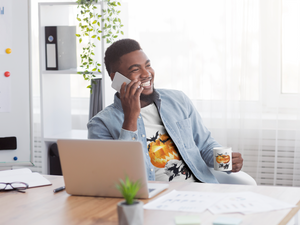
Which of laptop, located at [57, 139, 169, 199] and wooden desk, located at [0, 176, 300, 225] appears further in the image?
laptop, located at [57, 139, 169, 199]

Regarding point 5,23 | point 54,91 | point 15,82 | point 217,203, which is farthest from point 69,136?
point 217,203

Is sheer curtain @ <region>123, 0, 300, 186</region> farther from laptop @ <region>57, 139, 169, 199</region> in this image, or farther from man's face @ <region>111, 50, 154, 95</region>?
laptop @ <region>57, 139, 169, 199</region>

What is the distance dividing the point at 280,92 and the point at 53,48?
1.61 m

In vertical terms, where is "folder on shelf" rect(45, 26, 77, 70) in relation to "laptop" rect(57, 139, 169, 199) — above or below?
above

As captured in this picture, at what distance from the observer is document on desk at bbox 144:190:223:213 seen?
3.63 feet

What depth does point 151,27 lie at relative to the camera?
2797 mm

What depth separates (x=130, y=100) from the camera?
174 cm

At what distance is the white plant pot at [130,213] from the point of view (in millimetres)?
899

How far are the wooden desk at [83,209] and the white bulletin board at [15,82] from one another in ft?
3.88

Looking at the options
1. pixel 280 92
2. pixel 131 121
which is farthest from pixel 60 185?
pixel 280 92

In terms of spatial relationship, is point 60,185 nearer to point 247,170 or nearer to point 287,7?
point 247,170

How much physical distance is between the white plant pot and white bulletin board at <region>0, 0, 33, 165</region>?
69.1 inches

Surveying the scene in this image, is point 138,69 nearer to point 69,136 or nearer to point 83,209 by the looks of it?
point 83,209

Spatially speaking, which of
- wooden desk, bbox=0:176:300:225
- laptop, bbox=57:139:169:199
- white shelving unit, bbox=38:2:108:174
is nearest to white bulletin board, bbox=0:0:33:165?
white shelving unit, bbox=38:2:108:174
